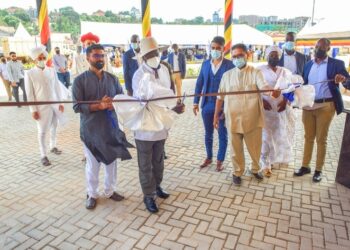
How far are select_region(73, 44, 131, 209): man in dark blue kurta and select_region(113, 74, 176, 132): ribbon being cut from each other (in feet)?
0.58

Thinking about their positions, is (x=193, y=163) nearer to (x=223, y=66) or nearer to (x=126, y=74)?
(x=223, y=66)

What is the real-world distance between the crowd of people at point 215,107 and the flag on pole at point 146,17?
3.32 feet

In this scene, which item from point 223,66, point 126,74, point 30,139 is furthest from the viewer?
point 30,139

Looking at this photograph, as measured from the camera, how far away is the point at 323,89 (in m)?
3.75

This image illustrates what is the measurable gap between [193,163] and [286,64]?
216 cm

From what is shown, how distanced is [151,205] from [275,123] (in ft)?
6.71

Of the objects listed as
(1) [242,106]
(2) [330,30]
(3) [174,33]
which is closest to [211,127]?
(1) [242,106]

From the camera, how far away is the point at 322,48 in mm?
3717

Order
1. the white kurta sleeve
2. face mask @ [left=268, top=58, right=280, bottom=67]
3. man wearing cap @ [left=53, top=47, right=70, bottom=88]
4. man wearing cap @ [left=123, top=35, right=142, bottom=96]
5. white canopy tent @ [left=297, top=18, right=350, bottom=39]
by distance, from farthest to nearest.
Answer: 1. man wearing cap @ [left=53, top=47, right=70, bottom=88]
2. white canopy tent @ [left=297, top=18, right=350, bottom=39]
3. man wearing cap @ [left=123, top=35, right=142, bottom=96]
4. the white kurta sleeve
5. face mask @ [left=268, top=58, right=280, bottom=67]

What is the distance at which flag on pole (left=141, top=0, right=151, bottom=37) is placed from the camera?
5.80 m

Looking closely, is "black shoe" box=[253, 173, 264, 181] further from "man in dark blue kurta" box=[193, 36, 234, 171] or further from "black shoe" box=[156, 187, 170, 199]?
"black shoe" box=[156, 187, 170, 199]

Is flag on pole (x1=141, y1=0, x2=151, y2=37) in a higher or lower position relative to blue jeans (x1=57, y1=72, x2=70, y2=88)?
higher

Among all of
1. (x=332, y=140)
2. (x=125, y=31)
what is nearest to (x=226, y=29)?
(x=332, y=140)

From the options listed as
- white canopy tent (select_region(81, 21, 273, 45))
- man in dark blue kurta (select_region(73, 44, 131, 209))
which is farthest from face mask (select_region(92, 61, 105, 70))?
white canopy tent (select_region(81, 21, 273, 45))
